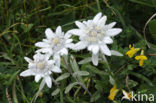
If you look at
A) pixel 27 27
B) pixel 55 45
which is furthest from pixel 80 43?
pixel 27 27

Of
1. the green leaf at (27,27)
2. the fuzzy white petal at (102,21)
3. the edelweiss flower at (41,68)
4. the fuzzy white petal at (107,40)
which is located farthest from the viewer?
the green leaf at (27,27)

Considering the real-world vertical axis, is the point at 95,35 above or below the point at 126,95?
above

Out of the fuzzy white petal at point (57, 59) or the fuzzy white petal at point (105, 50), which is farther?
the fuzzy white petal at point (57, 59)

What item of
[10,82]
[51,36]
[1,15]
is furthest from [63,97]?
[1,15]

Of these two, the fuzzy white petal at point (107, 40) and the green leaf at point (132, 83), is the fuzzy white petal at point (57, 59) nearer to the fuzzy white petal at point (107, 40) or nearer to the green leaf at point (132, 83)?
the fuzzy white petal at point (107, 40)

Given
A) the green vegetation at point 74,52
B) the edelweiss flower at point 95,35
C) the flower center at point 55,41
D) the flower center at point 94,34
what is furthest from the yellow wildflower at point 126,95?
the flower center at point 55,41

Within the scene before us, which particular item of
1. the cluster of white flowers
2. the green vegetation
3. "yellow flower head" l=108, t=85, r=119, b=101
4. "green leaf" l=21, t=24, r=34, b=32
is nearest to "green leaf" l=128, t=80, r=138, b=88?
the green vegetation

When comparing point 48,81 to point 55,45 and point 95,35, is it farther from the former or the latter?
point 95,35

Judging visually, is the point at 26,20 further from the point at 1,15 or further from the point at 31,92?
the point at 31,92
